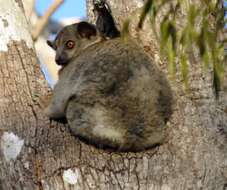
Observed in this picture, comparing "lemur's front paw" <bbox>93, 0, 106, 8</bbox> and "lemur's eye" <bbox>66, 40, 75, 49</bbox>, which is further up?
"lemur's front paw" <bbox>93, 0, 106, 8</bbox>

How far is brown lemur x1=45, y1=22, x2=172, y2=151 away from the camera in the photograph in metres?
5.05

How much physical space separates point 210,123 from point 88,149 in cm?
102

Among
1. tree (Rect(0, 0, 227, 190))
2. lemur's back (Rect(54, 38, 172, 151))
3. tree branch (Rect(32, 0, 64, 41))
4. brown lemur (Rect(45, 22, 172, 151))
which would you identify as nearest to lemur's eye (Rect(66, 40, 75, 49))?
brown lemur (Rect(45, 22, 172, 151))

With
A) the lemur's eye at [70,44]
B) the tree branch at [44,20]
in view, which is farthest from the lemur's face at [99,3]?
the tree branch at [44,20]

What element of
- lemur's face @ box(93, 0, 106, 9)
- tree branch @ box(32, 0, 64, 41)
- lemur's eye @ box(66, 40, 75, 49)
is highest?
lemur's face @ box(93, 0, 106, 9)

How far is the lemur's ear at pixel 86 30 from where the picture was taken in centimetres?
664

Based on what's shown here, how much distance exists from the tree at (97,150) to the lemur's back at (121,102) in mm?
185

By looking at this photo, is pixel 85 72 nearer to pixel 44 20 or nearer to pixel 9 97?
pixel 9 97

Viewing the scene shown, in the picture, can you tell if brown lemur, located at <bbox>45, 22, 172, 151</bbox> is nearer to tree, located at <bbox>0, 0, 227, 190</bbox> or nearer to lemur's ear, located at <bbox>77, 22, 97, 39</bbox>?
tree, located at <bbox>0, 0, 227, 190</bbox>

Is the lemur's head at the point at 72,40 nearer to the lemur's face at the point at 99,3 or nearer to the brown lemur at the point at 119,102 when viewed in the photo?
the lemur's face at the point at 99,3

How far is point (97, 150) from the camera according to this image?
187 inches

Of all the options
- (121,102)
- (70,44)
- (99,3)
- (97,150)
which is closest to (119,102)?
(121,102)

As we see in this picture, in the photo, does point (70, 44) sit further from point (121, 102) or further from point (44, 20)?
point (44, 20)

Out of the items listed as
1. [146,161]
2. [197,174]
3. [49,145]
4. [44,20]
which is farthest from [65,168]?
[44,20]
